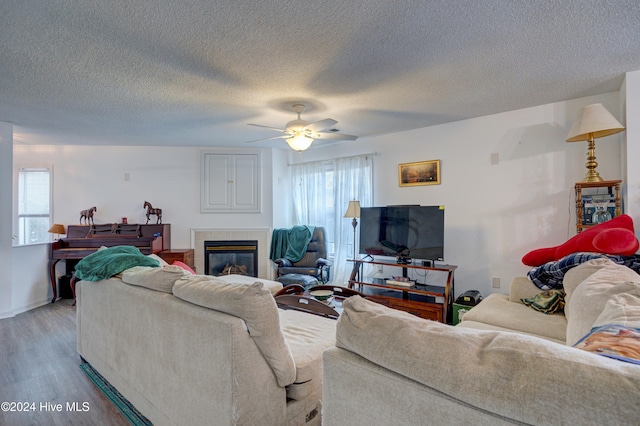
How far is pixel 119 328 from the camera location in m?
2.08

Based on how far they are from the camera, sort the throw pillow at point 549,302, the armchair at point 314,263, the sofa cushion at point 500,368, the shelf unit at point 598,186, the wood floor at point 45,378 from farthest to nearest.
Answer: the armchair at point 314,263 → the shelf unit at point 598,186 → the throw pillow at point 549,302 → the wood floor at point 45,378 → the sofa cushion at point 500,368

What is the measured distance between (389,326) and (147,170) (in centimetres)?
564

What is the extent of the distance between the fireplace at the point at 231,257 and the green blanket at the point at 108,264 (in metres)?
2.96

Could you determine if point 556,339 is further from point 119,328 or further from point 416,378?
point 119,328

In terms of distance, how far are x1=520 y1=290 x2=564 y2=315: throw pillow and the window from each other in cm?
684

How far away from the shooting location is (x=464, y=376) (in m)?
0.70

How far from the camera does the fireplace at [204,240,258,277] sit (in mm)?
5512

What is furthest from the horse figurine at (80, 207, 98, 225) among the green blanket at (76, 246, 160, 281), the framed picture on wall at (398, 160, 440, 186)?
the framed picture on wall at (398, 160, 440, 186)

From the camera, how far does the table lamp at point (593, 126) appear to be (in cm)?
270

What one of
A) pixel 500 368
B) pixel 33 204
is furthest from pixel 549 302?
pixel 33 204

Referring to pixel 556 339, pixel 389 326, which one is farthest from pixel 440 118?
pixel 389 326

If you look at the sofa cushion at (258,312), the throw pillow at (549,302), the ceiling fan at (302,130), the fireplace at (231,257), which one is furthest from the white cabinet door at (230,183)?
the throw pillow at (549,302)

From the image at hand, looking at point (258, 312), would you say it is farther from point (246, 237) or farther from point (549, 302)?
point (246, 237)

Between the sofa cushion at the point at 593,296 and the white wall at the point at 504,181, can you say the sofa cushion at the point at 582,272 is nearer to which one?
the sofa cushion at the point at 593,296
